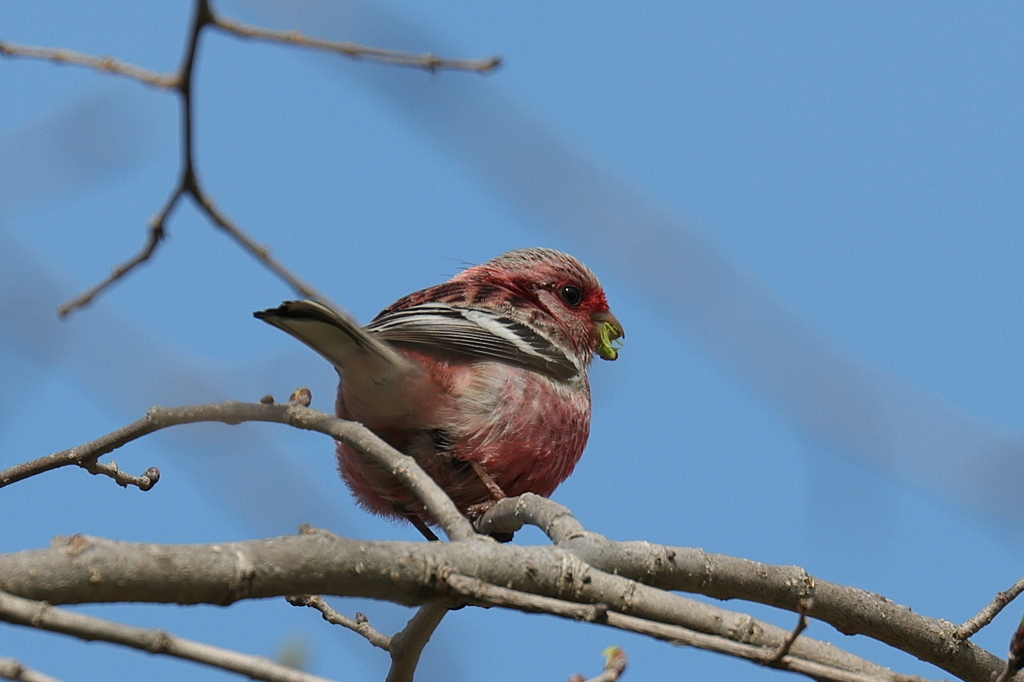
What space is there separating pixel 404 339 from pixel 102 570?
9.32 feet

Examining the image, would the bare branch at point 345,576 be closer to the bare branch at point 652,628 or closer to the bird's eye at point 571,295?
the bare branch at point 652,628

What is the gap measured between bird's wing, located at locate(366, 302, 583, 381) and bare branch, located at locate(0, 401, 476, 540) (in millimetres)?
1510

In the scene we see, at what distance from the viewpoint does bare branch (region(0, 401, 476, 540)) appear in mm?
3443

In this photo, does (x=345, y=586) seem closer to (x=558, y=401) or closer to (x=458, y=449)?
(x=458, y=449)

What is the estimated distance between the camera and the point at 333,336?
185 inches

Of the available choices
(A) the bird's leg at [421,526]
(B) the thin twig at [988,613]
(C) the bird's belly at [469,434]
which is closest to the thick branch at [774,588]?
(B) the thin twig at [988,613]

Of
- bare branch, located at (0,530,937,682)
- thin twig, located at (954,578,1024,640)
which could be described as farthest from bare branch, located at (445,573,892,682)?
thin twig, located at (954,578,1024,640)

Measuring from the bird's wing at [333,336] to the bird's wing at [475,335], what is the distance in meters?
0.21

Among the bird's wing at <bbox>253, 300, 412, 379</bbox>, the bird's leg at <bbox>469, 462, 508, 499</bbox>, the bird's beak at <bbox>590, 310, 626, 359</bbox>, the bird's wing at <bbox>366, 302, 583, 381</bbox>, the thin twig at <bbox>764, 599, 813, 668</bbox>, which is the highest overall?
the bird's beak at <bbox>590, 310, 626, 359</bbox>

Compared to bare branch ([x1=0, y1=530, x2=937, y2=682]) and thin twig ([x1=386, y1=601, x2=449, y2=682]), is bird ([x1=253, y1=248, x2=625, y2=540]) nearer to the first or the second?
thin twig ([x1=386, y1=601, x2=449, y2=682])

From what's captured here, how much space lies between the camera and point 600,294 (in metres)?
6.76

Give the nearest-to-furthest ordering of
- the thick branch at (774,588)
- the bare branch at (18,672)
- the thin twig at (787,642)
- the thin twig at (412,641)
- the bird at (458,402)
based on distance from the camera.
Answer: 1. the bare branch at (18,672)
2. the thin twig at (787,642)
3. the thick branch at (774,588)
4. the thin twig at (412,641)
5. the bird at (458,402)

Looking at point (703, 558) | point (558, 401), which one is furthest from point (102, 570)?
point (558, 401)

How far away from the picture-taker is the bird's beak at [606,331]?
670 centimetres
